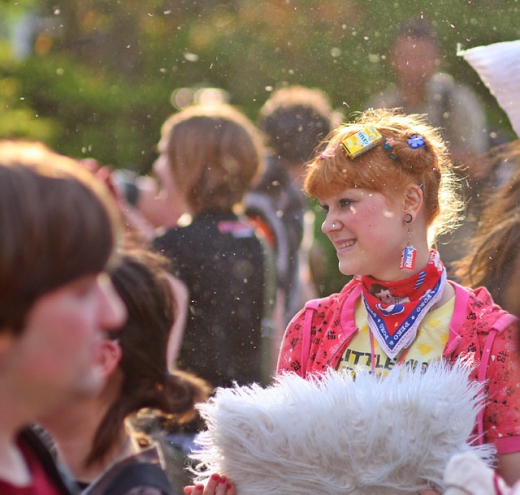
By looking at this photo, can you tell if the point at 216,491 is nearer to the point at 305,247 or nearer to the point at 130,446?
the point at 130,446

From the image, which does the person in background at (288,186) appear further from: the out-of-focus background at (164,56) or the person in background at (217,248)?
the out-of-focus background at (164,56)

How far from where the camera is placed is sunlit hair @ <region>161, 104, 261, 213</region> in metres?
3.51

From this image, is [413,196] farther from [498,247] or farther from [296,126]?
[296,126]

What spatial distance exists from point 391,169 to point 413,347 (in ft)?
1.78

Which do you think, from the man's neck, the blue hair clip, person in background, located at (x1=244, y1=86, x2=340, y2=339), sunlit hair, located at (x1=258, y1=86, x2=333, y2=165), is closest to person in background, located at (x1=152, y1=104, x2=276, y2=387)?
person in background, located at (x1=244, y1=86, x2=340, y2=339)

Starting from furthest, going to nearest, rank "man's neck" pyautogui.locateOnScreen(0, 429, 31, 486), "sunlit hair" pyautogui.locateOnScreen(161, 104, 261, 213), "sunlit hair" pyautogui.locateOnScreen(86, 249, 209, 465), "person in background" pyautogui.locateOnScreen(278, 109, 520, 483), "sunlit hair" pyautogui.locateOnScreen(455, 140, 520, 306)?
"sunlit hair" pyautogui.locateOnScreen(161, 104, 261, 213), "sunlit hair" pyautogui.locateOnScreen(455, 140, 520, 306), "person in background" pyautogui.locateOnScreen(278, 109, 520, 483), "sunlit hair" pyautogui.locateOnScreen(86, 249, 209, 465), "man's neck" pyautogui.locateOnScreen(0, 429, 31, 486)

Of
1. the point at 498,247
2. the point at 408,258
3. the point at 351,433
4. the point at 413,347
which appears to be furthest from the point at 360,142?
the point at 351,433

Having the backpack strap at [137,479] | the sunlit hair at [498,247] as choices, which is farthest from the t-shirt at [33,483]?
the sunlit hair at [498,247]

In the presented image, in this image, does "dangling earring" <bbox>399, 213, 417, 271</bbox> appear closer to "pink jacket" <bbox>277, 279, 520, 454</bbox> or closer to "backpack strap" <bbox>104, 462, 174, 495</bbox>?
"pink jacket" <bbox>277, 279, 520, 454</bbox>

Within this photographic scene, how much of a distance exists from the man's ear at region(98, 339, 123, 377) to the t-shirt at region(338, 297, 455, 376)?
684mm

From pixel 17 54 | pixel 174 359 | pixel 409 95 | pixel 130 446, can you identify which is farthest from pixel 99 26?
pixel 130 446

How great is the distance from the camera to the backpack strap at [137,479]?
164cm

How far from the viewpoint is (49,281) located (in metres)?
1.14

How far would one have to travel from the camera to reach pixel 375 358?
2.35 meters
